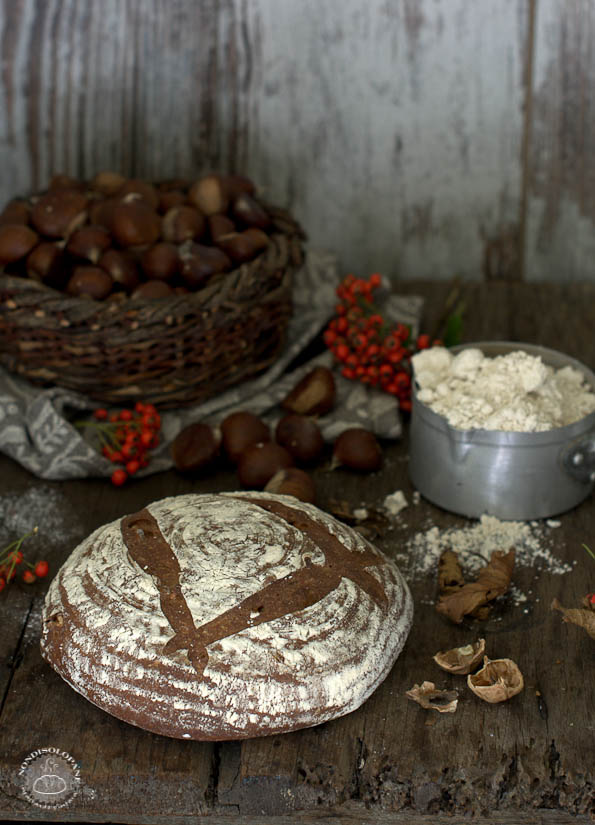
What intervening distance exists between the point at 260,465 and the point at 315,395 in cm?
23

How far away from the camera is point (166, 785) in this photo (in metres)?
1.01

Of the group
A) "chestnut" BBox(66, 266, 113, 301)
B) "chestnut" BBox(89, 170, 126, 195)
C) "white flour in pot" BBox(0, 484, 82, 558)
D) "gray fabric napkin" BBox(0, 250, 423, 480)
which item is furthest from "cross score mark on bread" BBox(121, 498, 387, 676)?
"chestnut" BBox(89, 170, 126, 195)

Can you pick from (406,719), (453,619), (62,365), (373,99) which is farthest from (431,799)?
(373,99)

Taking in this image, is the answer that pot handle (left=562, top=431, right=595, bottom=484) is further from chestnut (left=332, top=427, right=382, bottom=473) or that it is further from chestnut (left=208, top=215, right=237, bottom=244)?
chestnut (left=208, top=215, right=237, bottom=244)

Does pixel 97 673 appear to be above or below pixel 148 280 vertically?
below

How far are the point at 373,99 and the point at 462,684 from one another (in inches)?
52.1

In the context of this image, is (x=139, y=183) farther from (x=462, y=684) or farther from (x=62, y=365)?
(x=462, y=684)

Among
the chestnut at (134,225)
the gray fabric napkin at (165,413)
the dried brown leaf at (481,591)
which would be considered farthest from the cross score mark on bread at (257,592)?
the chestnut at (134,225)

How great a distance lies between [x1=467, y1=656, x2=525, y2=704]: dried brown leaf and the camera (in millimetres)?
1068

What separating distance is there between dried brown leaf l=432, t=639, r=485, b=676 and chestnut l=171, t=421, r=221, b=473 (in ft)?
1.69

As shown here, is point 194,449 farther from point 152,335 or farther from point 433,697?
point 433,697

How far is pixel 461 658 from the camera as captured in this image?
1.13 metres

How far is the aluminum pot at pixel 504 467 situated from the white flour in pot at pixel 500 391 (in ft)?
0.05

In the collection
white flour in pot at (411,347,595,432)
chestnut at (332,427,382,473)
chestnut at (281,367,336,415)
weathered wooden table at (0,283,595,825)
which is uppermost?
white flour in pot at (411,347,595,432)
